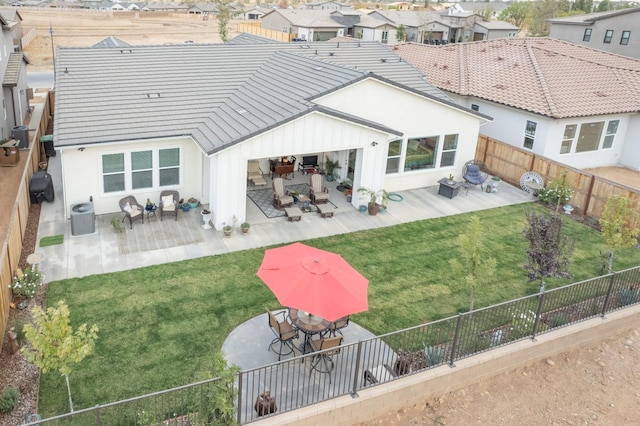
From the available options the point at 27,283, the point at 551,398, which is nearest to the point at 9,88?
the point at 27,283

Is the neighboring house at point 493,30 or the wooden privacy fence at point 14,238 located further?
the neighboring house at point 493,30

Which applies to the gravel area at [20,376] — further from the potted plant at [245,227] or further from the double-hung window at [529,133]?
the double-hung window at [529,133]

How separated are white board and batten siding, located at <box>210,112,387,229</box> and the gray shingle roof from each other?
405 mm

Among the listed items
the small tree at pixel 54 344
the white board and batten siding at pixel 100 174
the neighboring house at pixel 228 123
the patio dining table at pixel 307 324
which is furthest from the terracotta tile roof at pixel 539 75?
the small tree at pixel 54 344

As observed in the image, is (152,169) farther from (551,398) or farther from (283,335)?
(551,398)

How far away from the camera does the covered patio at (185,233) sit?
49.2 ft

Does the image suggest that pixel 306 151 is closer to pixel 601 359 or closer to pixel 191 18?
pixel 601 359

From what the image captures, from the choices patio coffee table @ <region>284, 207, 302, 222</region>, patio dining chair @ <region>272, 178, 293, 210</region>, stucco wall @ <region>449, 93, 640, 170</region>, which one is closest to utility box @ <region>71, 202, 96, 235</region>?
patio dining chair @ <region>272, 178, 293, 210</region>

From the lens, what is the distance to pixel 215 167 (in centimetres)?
1670

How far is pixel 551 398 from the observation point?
11328mm

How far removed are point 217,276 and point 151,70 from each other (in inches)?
417

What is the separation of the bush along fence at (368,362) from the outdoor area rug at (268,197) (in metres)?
7.94

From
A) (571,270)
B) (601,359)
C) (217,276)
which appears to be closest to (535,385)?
(601,359)

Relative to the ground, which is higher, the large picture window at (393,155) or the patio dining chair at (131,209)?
the large picture window at (393,155)
